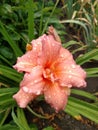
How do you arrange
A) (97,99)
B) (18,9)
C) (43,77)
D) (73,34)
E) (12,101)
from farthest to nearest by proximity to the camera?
(73,34) → (18,9) → (97,99) → (12,101) → (43,77)

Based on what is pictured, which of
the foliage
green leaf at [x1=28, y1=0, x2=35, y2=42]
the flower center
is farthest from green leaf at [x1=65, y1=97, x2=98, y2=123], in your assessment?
green leaf at [x1=28, y1=0, x2=35, y2=42]

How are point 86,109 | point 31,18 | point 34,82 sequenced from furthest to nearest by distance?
point 31,18 → point 86,109 → point 34,82

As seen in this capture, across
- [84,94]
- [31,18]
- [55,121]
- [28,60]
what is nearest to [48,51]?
[28,60]

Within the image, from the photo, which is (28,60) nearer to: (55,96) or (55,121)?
(55,96)

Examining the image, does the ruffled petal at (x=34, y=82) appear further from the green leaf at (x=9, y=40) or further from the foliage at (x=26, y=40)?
the green leaf at (x=9, y=40)

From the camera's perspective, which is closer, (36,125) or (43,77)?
(43,77)

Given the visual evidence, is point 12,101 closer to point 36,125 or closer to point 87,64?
point 36,125

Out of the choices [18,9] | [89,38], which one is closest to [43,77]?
[18,9]

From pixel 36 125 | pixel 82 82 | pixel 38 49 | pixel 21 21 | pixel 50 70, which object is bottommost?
pixel 36 125
